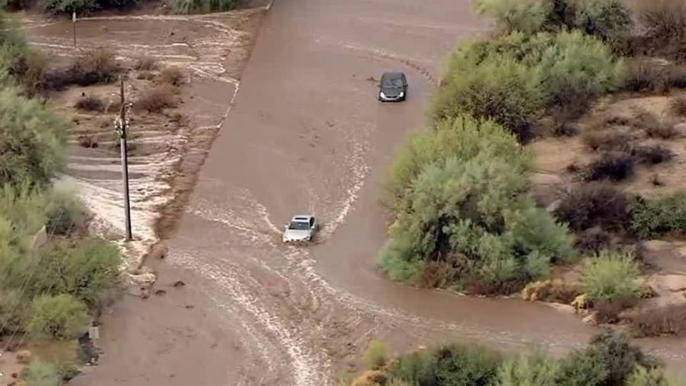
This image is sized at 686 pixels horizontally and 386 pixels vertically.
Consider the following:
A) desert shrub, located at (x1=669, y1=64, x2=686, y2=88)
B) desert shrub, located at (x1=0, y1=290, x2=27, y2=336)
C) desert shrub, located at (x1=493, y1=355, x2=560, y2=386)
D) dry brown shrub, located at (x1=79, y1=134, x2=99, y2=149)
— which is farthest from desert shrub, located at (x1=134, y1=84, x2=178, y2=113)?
desert shrub, located at (x1=493, y1=355, x2=560, y2=386)

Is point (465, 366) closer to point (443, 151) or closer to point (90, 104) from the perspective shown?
point (443, 151)

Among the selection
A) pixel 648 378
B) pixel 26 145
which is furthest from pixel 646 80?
pixel 648 378

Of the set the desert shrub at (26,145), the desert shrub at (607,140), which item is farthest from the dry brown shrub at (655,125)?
the desert shrub at (26,145)

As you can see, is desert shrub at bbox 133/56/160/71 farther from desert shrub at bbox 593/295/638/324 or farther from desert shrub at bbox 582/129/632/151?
desert shrub at bbox 593/295/638/324

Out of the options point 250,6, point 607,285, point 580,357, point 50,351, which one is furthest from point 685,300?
point 250,6

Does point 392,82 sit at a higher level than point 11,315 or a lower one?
higher

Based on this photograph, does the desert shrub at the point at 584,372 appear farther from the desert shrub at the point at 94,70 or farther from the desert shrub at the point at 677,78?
the desert shrub at the point at 94,70
